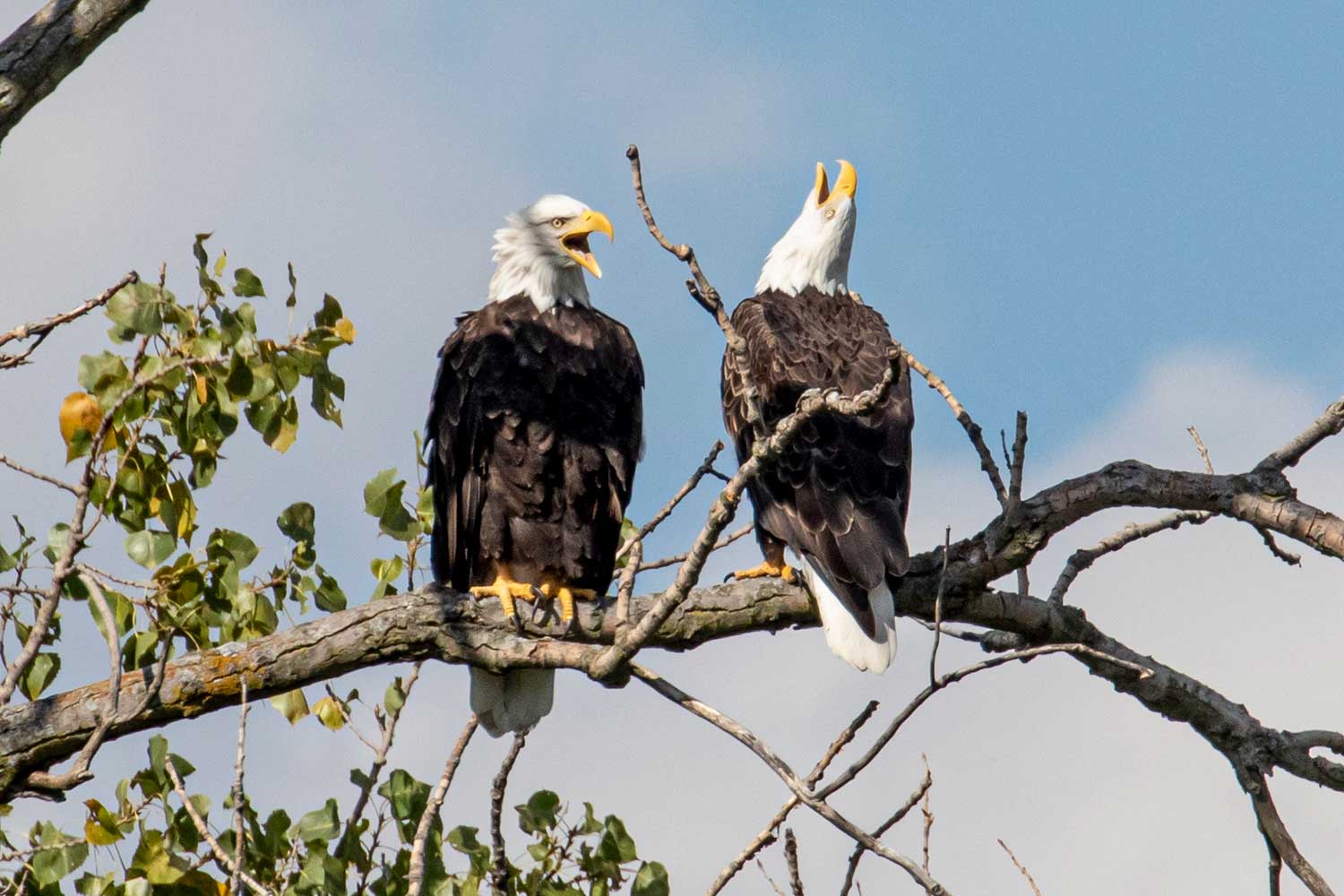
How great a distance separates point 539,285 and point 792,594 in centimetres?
151

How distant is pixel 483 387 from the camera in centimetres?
464

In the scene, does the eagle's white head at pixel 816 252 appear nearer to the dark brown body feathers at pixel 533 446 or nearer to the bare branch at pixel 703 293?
the dark brown body feathers at pixel 533 446

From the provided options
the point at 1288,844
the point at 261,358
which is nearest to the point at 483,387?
the point at 261,358

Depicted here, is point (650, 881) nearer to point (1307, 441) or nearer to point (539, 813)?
point (539, 813)

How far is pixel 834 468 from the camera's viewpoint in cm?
A: 444

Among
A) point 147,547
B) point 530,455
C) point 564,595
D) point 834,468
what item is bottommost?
point 147,547

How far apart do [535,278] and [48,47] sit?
214 cm

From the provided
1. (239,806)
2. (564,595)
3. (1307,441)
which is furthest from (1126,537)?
(239,806)

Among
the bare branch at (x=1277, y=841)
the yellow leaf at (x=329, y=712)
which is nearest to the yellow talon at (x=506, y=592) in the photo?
the yellow leaf at (x=329, y=712)

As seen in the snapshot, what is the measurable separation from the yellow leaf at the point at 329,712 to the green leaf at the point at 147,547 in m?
0.60

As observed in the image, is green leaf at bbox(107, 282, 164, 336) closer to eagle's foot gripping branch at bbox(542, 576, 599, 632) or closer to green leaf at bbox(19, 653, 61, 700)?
green leaf at bbox(19, 653, 61, 700)

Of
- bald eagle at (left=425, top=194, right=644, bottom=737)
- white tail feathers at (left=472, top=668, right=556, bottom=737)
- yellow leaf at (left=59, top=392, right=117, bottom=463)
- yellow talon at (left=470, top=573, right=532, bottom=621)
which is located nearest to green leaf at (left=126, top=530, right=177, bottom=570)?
yellow leaf at (left=59, top=392, right=117, bottom=463)

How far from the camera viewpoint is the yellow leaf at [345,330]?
365 centimetres

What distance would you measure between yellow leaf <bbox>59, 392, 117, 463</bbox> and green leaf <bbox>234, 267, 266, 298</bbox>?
1.36 feet
